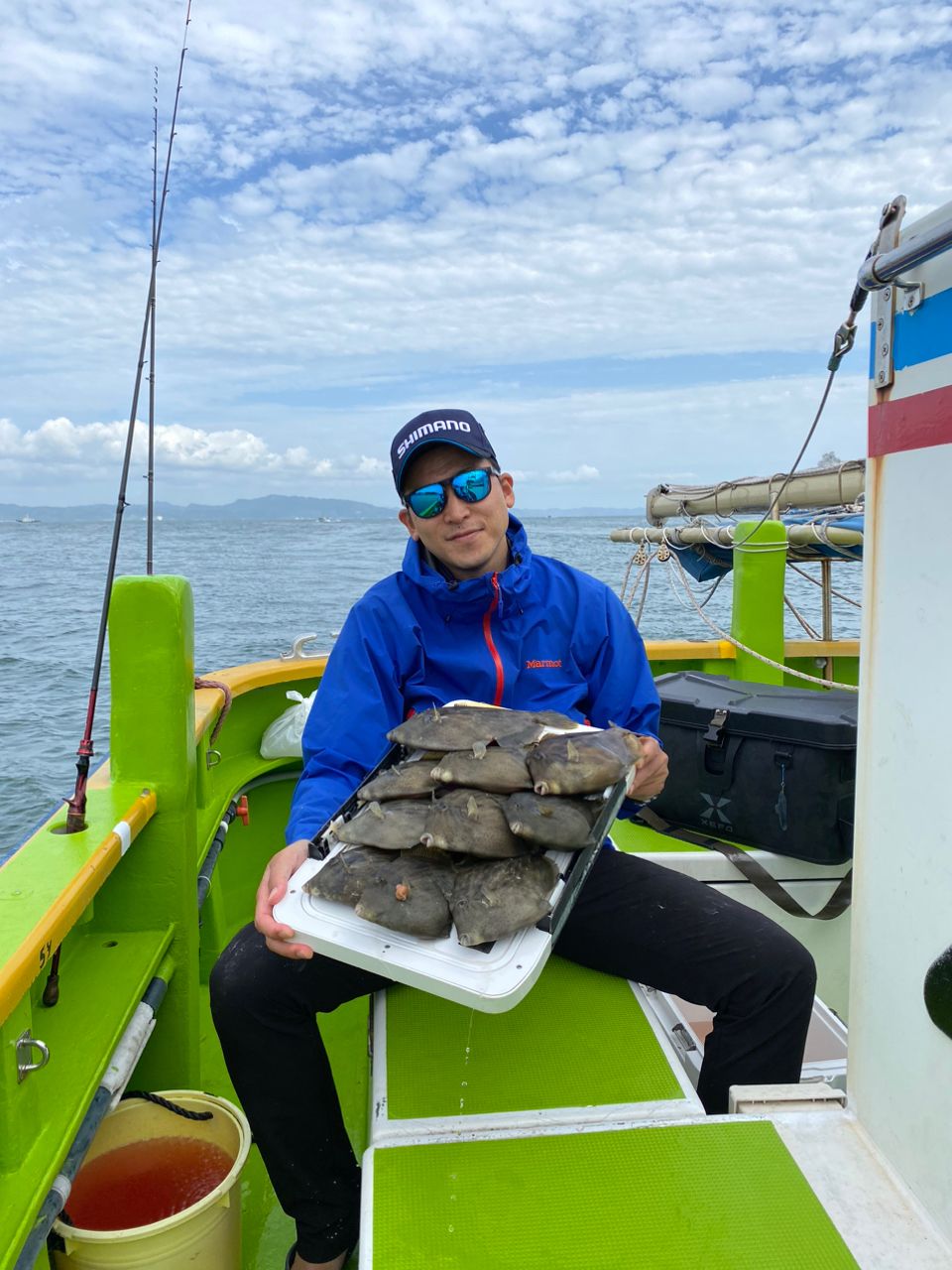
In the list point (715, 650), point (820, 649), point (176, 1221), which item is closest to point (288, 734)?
point (176, 1221)

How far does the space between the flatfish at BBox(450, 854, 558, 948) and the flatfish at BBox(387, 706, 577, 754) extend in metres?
0.29

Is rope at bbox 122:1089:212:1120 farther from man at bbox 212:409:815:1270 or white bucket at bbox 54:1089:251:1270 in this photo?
man at bbox 212:409:815:1270

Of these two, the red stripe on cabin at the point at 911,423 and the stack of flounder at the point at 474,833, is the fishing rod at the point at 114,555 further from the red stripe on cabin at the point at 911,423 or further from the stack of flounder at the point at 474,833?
the red stripe on cabin at the point at 911,423

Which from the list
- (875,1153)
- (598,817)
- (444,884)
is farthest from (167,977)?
(875,1153)

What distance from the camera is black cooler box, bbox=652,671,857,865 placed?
3.26 meters

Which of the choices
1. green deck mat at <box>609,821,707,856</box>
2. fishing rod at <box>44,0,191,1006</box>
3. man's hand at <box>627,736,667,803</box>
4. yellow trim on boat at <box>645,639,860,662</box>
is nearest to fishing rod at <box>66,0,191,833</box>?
fishing rod at <box>44,0,191,1006</box>

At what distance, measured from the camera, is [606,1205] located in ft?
5.43

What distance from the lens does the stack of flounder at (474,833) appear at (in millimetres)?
1663

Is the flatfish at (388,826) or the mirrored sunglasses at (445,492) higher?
the mirrored sunglasses at (445,492)

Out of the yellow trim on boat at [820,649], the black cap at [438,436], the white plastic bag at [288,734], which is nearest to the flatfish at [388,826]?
the black cap at [438,436]

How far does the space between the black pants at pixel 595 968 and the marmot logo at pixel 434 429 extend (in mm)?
1258

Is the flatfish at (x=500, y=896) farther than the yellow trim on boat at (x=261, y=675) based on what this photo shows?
No

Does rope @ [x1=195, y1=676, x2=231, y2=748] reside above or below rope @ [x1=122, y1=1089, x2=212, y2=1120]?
above

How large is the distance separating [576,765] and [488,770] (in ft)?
0.60
